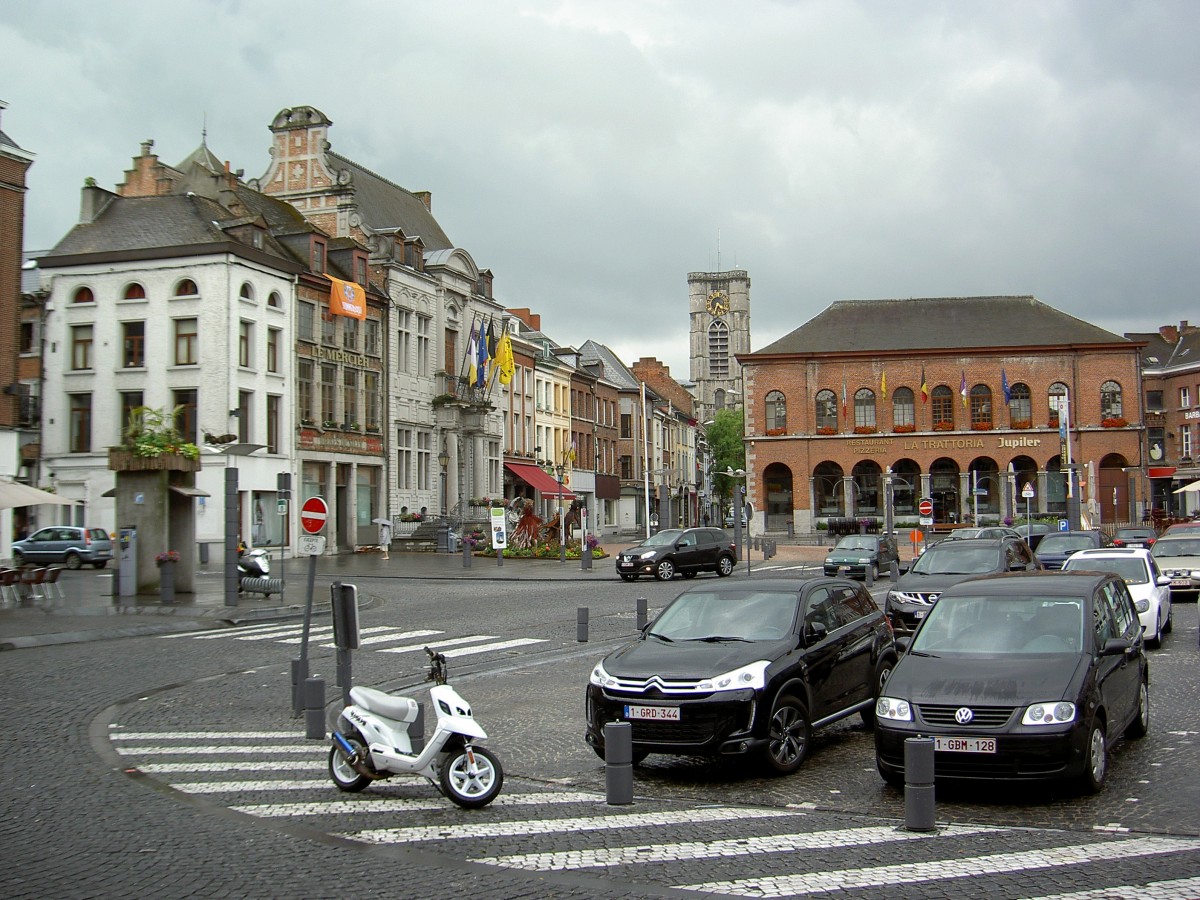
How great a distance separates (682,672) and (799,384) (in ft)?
214

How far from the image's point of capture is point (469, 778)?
28.4ft

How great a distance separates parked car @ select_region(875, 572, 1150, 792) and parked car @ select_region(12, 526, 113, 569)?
34.8 metres

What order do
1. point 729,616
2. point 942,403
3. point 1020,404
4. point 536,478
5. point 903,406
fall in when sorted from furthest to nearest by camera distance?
point 903,406 < point 942,403 < point 1020,404 < point 536,478 < point 729,616

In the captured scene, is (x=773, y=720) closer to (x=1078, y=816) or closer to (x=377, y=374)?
(x=1078, y=816)

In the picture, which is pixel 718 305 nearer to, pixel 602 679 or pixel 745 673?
pixel 602 679

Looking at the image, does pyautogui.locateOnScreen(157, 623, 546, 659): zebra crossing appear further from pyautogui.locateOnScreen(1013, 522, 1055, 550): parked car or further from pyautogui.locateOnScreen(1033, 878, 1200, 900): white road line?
pyautogui.locateOnScreen(1013, 522, 1055, 550): parked car

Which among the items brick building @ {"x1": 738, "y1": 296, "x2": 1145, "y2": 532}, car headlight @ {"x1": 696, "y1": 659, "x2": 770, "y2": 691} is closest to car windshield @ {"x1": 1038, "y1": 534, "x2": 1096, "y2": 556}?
car headlight @ {"x1": 696, "y1": 659, "x2": 770, "y2": 691}

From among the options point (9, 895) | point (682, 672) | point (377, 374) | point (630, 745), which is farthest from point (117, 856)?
point (377, 374)

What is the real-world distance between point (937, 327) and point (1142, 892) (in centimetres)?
7145

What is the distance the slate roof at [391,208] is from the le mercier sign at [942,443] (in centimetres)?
2839

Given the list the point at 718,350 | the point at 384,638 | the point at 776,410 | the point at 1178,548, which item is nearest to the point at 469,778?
the point at 384,638

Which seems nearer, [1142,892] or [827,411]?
[1142,892]

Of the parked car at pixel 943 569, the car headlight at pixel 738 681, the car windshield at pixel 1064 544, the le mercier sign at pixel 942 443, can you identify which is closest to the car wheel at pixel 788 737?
the car headlight at pixel 738 681

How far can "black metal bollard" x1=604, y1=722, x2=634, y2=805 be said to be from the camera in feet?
28.6
